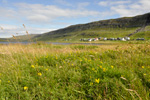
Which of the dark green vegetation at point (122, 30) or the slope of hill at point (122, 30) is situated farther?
the slope of hill at point (122, 30)

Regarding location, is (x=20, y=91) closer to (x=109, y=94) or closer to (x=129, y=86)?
(x=109, y=94)

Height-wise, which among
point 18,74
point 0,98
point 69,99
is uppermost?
point 18,74

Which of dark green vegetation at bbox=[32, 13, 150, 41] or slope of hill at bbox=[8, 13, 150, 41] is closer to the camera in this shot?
dark green vegetation at bbox=[32, 13, 150, 41]

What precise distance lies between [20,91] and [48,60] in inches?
65.4

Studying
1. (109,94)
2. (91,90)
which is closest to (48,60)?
(91,90)

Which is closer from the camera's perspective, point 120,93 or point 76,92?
point 120,93

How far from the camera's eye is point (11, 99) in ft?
5.93

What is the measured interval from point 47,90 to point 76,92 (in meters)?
0.61

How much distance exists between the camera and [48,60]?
354cm

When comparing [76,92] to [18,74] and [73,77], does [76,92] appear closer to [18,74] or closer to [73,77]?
[73,77]

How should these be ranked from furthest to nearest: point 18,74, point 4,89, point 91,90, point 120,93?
point 18,74
point 4,89
point 91,90
point 120,93

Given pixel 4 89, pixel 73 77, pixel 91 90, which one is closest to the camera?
pixel 91 90

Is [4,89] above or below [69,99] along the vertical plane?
above

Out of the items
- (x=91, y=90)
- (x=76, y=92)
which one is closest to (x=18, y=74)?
(x=76, y=92)
